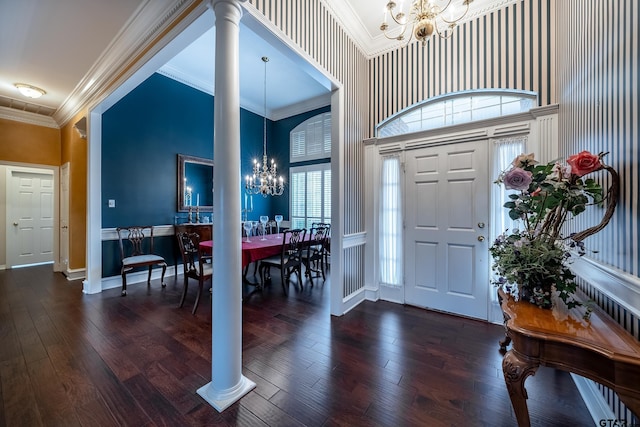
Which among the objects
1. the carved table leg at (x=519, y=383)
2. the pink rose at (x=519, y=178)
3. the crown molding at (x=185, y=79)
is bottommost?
the carved table leg at (x=519, y=383)

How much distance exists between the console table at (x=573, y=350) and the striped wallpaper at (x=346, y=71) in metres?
2.00

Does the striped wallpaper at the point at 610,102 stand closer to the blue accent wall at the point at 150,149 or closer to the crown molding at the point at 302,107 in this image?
the crown molding at the point at 302,107

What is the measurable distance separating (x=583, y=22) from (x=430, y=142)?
1500mm

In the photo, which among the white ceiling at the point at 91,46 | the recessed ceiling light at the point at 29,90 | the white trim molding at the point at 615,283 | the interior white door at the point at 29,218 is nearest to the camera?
the white trim molding at the point at 615,283

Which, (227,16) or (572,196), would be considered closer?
(572,196)

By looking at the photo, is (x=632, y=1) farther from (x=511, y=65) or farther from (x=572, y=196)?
(x=511, y=65)

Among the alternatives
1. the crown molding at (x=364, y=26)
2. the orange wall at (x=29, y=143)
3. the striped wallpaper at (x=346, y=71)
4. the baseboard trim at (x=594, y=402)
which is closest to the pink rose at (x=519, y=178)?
the baseboard trim at (x=594, y=402)

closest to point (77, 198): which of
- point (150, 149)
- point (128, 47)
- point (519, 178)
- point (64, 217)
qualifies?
point (64, 217)

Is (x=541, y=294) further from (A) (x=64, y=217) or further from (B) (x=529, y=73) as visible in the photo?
(A) (x=64, y=217)

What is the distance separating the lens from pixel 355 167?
11.0 ft

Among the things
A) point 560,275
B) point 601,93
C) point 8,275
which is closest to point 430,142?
point 601,93

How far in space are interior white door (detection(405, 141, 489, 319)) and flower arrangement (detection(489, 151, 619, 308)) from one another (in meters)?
1.37

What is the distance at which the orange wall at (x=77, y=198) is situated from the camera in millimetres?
4418

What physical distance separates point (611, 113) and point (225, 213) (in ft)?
7.53
